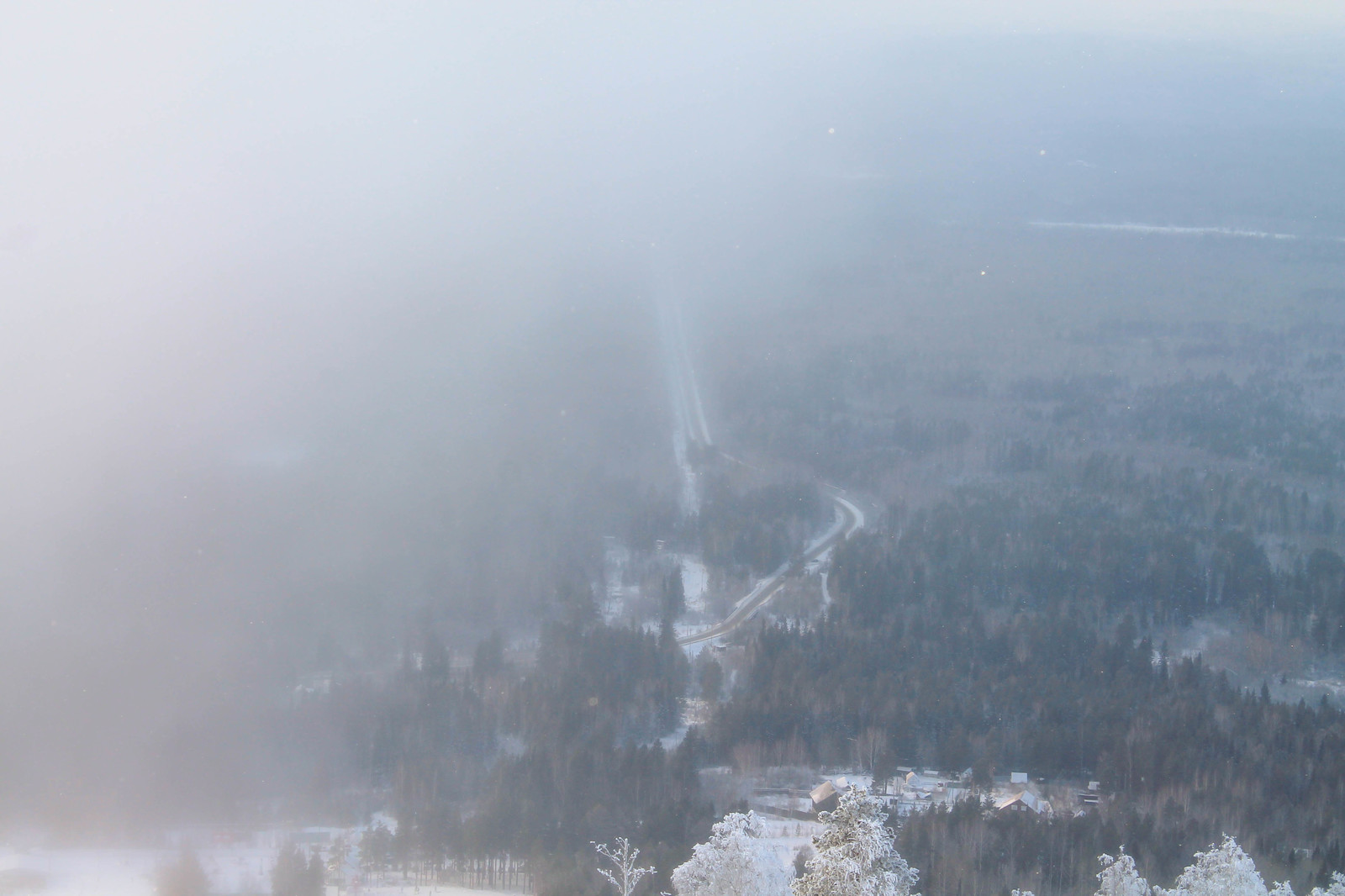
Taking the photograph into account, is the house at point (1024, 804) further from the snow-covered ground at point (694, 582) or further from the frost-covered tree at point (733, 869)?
the snow-covered ground at point (694, 582)

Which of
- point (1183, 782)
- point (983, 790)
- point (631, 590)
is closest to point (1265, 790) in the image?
point (1183, 782)

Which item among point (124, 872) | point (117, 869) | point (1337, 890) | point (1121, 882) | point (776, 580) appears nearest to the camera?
point (1337, 890)

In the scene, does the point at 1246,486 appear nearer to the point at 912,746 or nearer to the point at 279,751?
the point at 912,746

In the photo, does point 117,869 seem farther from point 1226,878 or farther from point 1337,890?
point 1337,890

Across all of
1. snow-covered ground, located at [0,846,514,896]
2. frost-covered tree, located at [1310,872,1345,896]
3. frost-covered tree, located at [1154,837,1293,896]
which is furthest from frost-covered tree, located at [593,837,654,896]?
frost-covered tree, located at [1310,872,1345,896]

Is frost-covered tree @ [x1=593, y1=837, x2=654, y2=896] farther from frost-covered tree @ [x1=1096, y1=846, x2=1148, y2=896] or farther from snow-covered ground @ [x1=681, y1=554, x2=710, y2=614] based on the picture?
snow-covered ground @ [x1=681, y1=554, x2=710, y2=614]

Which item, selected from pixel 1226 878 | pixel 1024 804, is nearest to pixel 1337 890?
pixel 1226 878

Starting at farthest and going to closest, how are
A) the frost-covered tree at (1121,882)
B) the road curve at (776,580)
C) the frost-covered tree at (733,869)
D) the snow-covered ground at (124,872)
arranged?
1. the road curve at (776,580)
2. the snow-covered ground at (124,872)
3. the frost-covered tree at (1121,882)
4. the frost-covered tree at (733,869)

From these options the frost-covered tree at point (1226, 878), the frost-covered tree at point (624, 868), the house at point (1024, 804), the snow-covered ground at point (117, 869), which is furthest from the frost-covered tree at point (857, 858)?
the house at point (1024, 804)

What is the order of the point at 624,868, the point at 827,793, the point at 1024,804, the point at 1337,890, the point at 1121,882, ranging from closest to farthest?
the point at 1337,890
the point at 624,868
the point at 1121,882
the point at 1024,804
the point at 827,793
